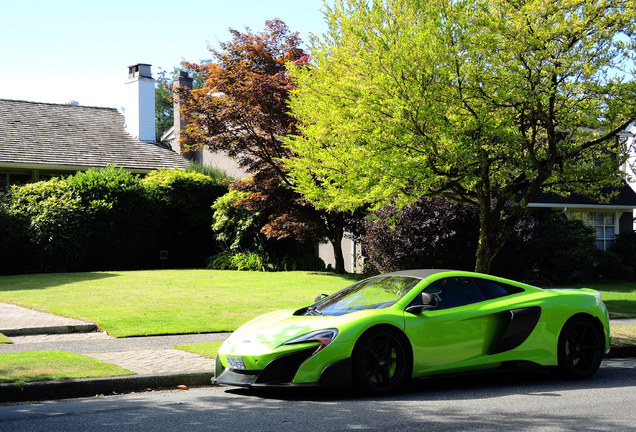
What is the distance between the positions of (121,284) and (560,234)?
13.0 m

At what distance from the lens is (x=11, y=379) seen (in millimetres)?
7430

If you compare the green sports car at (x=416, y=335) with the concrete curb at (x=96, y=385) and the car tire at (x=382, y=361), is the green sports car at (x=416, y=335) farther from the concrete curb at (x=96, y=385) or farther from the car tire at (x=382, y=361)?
the concrete curb at (x=96, y=385)

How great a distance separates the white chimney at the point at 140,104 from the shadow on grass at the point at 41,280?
1300 cm

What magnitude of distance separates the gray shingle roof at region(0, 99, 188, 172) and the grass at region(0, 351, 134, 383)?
1946cm

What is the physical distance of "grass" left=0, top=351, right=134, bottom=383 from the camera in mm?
7641

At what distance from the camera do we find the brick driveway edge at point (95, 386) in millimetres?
7277

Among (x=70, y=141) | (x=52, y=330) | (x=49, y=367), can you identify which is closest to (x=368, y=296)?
(x=49, y=367)

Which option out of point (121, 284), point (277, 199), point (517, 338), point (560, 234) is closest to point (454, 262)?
point (560, 234)

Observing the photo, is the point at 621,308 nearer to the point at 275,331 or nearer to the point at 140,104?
the point at 275,331

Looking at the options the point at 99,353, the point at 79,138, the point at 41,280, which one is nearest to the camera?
the point at 99,353

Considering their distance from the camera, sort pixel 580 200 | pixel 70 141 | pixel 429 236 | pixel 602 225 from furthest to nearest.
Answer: pixel 70 141 < pixel 602 225 < pixel 580 200 < pixel 429 236

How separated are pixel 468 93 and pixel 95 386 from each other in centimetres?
771

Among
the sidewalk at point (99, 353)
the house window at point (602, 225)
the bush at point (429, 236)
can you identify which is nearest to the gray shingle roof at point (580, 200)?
the house window at point (602, 225)

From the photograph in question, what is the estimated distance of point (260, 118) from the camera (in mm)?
21922
